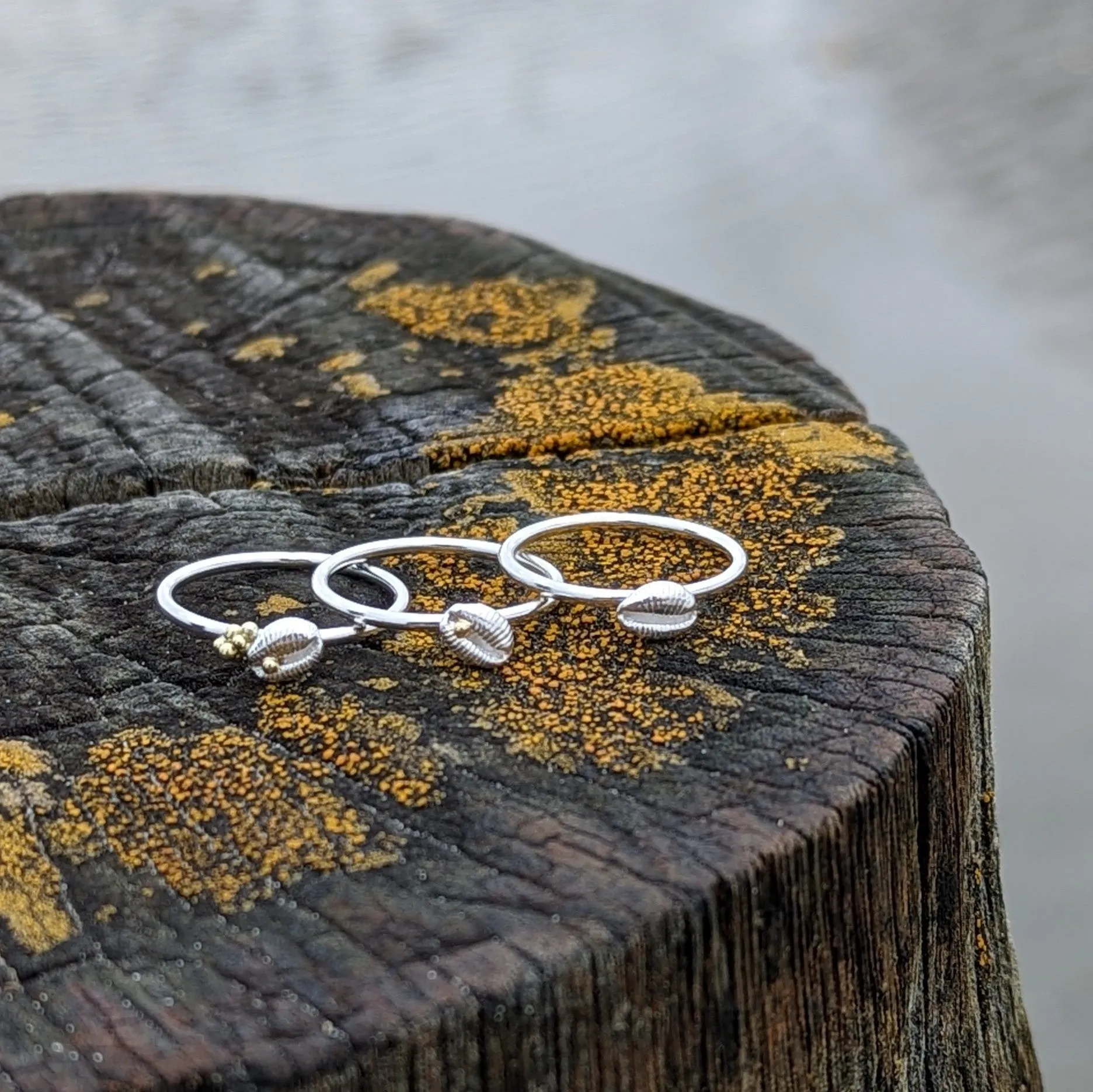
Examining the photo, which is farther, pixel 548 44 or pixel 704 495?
pixel 548 44

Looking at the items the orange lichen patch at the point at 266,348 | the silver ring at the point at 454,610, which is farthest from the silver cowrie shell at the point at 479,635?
the orange lichen patch at the point at 266,348

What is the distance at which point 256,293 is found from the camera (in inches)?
64.8

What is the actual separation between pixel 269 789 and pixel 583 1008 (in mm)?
230

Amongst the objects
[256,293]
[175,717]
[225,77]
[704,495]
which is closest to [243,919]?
[175,717]

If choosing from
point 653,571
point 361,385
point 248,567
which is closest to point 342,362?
point 361,385

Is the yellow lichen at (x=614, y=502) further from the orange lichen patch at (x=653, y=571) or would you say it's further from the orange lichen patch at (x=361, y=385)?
the orange lichen patch at (x=361, y=385)

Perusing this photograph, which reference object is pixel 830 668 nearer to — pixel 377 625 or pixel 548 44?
pixel 377 625

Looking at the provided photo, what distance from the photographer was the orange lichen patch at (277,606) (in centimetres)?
101

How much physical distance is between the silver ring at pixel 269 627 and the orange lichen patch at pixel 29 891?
18 cm

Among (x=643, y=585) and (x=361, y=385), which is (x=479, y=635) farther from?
(x=361, y=385)

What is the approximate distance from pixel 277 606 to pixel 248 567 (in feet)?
0.25

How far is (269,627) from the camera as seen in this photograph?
889 mm

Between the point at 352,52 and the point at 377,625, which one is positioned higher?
the point at 352,52

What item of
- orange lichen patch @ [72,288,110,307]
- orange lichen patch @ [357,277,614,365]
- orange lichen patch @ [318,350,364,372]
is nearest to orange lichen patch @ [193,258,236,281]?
orange lichen patch @ [72,288,110,307]
